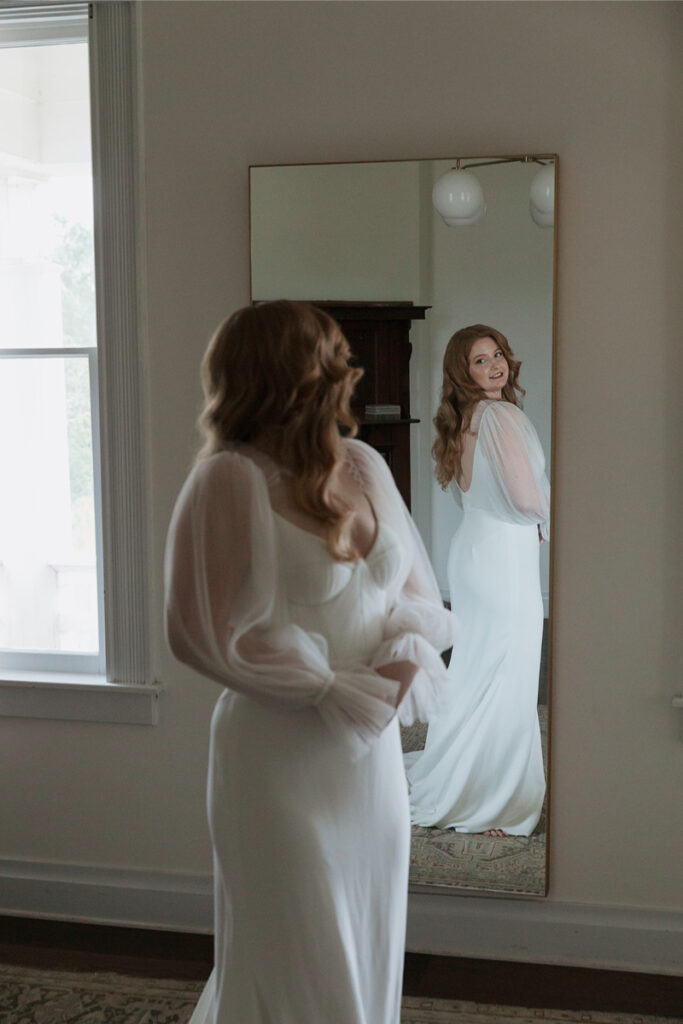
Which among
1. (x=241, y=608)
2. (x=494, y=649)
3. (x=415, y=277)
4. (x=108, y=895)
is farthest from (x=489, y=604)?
(x=108, y=895)

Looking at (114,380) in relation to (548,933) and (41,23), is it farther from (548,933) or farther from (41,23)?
(548,933)

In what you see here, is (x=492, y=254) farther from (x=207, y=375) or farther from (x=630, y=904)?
(x=630, y=904)

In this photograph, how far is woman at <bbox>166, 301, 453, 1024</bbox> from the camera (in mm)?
1759

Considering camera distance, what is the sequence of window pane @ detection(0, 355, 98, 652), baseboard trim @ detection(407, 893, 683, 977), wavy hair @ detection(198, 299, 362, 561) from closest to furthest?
wavy hair @ detection(198, 299, 362, 561)
baseboard trim @ detection(407, 893, 683, 977)
window pane @ detection(0, 355, 98, 652)

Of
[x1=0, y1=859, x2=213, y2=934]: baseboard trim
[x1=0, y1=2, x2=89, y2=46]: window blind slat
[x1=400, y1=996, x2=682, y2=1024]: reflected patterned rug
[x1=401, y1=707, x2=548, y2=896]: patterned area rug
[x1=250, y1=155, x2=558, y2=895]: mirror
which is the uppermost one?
[x1=0, y1=2, x2=89, y2=46]: window blind slat

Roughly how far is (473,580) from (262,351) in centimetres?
126

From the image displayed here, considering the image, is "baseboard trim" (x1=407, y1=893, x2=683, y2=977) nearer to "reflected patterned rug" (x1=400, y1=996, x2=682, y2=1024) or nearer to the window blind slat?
"reflected patterned rug" (x1=400, y1=996, x2=682, y2=1024)

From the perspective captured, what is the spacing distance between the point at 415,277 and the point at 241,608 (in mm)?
1253

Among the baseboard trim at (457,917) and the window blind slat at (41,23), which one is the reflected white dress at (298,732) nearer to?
the baseboard trim at (457,917)

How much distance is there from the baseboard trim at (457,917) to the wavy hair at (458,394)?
125cm

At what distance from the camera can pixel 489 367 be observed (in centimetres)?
269

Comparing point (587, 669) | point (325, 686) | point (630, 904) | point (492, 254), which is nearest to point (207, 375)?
point (325, 686)

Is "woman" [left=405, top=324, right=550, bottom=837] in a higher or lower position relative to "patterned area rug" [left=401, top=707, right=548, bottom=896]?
higher

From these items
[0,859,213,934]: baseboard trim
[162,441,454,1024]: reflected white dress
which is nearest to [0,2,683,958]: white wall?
[0,859,213,934]: baseboard trim
